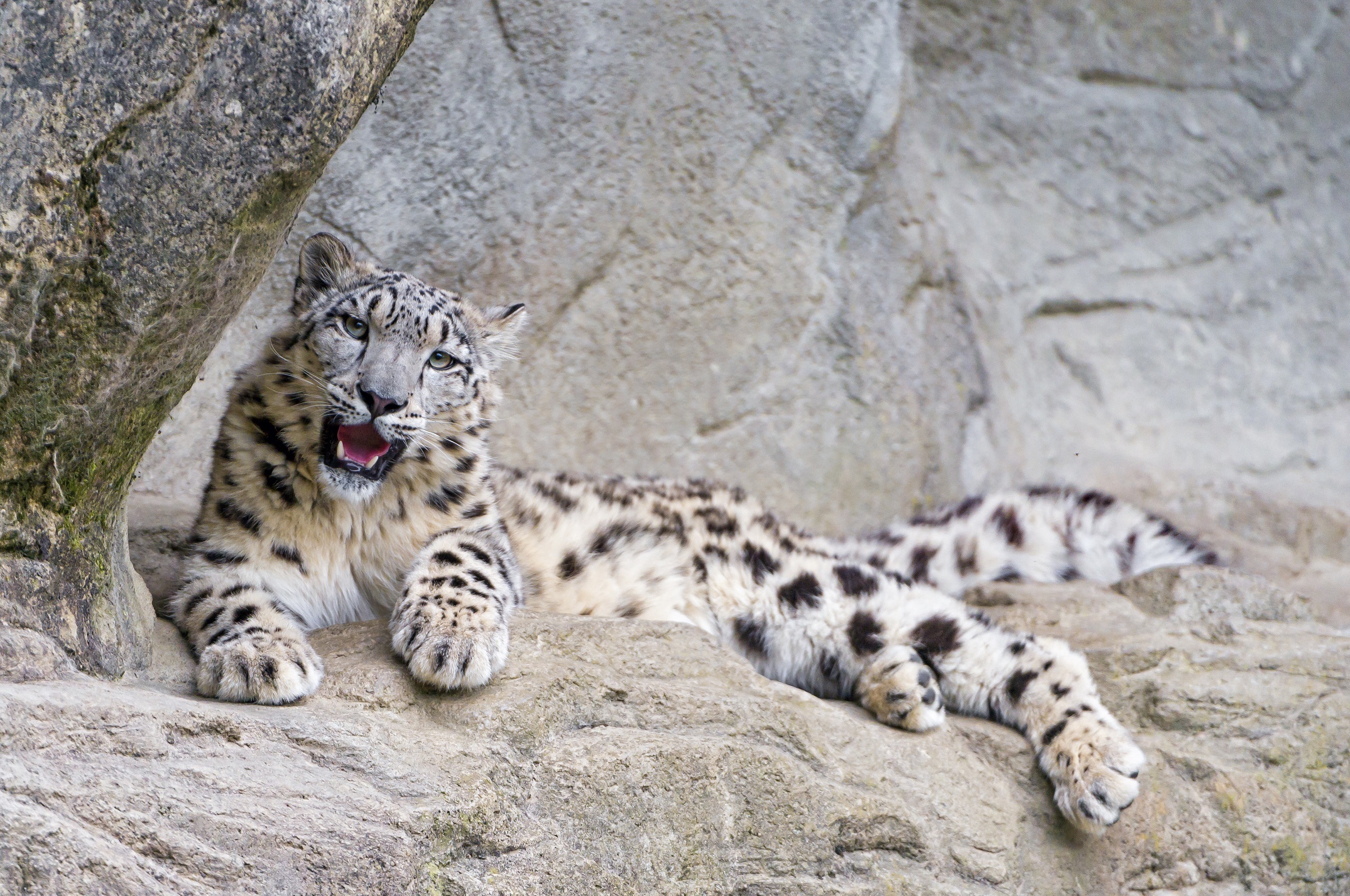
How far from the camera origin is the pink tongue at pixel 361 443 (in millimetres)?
3201

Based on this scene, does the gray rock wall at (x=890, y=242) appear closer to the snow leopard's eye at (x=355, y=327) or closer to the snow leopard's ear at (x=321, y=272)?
the snow leopard's ear at (x=321, y=272)

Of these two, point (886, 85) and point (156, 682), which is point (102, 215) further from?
point (886, 85)

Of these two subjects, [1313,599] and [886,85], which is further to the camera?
[886,85]

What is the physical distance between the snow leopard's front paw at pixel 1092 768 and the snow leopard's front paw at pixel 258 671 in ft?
6.03

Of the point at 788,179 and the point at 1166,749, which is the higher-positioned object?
the point at 788,179

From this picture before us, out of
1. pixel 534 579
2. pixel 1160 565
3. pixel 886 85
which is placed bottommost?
pixel 1160 565

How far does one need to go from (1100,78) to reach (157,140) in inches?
209

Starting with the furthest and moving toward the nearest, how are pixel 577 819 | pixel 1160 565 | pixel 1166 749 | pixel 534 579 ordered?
pixel 1160 565, pixel 534 579, pixel 1166 749, pixel 577 819

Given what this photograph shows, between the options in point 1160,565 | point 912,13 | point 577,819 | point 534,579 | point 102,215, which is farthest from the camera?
point 912,13

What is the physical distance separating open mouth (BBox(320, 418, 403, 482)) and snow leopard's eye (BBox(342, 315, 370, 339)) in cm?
25

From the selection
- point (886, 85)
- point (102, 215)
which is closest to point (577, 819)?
point (102, 215)

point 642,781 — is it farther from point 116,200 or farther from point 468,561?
point 116,200

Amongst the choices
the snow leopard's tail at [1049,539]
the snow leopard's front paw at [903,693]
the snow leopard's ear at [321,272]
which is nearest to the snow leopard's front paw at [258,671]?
the snow leopard's ear at [321,272]

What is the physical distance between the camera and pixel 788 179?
5023mm
